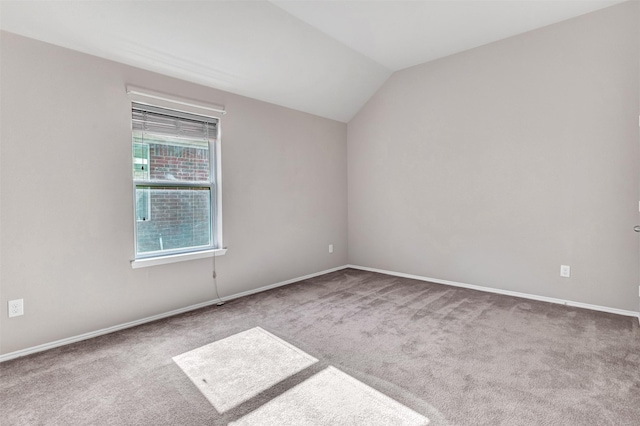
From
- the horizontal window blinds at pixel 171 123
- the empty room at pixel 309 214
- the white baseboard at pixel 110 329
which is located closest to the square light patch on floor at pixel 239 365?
the empty room at pixel 309 214

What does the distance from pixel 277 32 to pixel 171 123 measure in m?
1.34

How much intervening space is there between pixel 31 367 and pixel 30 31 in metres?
2.34

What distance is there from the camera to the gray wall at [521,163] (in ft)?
9.67

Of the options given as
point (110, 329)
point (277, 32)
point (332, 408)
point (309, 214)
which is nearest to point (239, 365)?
point (332, 408)

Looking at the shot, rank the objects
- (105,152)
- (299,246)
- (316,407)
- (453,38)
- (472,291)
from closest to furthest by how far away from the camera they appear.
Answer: (316,407)
(105,152)
(453,38)
(472,291)
(299,246)

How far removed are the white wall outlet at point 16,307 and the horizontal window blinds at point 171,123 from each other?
1585 mm

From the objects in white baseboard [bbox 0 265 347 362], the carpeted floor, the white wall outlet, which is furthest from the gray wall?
the white wall outlet

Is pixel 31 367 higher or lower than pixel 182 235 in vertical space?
lower

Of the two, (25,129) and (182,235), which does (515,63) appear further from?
(25,129)

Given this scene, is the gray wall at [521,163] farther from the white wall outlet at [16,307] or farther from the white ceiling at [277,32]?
the white wall outlet at [16,307]

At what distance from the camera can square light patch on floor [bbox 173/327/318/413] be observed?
184 centimetres

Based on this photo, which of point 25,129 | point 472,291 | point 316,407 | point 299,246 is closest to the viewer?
point 316,407

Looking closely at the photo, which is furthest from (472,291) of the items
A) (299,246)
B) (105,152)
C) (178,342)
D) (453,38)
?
(105,152)

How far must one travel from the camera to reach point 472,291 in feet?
12.1
